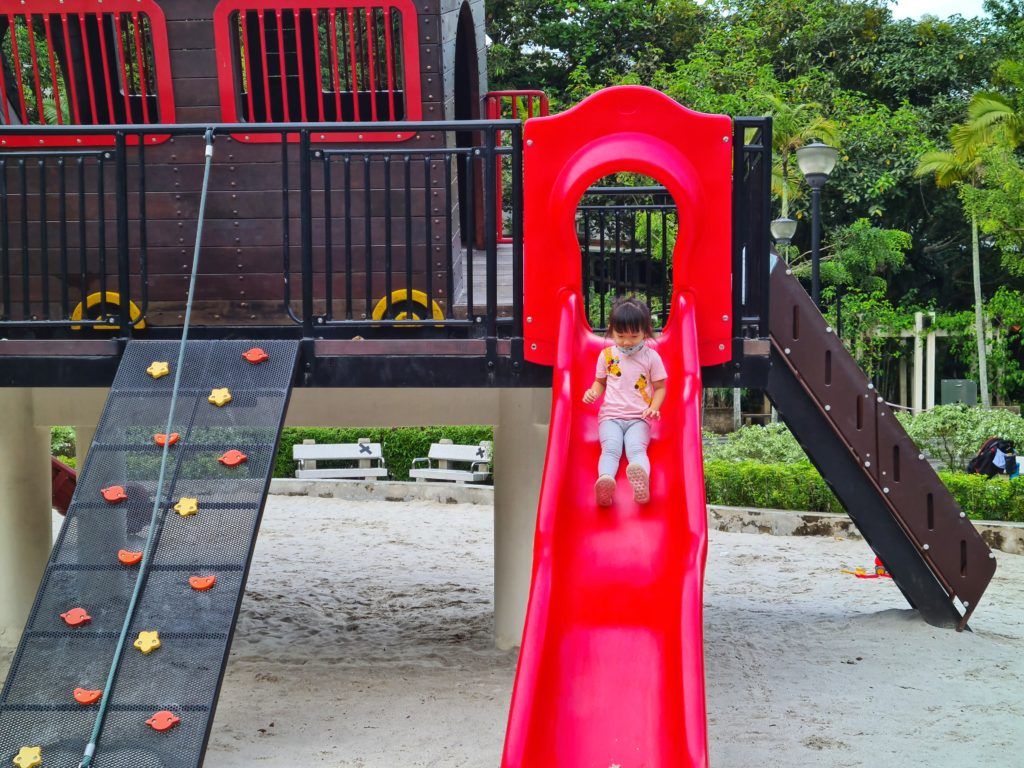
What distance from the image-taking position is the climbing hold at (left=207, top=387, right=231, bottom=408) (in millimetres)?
5496

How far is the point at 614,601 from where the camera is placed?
4.92 metres

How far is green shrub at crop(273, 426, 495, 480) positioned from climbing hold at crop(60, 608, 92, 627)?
39.3ft

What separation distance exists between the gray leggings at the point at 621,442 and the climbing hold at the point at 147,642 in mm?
2033

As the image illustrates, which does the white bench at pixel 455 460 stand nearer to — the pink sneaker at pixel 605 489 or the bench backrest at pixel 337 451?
the bench backrest at pixel 337 451

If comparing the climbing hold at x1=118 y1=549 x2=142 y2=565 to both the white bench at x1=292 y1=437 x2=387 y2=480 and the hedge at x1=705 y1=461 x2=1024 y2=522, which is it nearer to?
the hedge at x1=705 y1=461 x2=1024 y2=522

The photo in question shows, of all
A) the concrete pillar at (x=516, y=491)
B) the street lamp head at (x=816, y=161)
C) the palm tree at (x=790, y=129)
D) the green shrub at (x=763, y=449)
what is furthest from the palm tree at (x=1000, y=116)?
the concrete pillar at (x=516, y=491)

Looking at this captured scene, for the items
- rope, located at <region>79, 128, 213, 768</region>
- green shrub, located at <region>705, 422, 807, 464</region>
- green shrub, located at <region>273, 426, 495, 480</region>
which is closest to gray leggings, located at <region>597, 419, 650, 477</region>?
rope, located at <region>79, 128, 213, 768</region>

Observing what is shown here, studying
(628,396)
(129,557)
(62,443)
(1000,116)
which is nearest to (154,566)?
(129,557)

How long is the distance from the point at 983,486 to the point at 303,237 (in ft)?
31.2

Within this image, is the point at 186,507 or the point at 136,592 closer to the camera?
the point at 136,592

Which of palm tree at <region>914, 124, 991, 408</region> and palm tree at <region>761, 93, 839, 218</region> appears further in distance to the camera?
palm tree at <region>761, 93, 839, 218</region>

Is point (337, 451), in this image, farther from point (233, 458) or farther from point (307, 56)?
point (233, 458)

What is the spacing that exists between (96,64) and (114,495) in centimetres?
333

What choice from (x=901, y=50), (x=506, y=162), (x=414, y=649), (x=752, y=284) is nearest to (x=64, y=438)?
(x=506, y=162)
